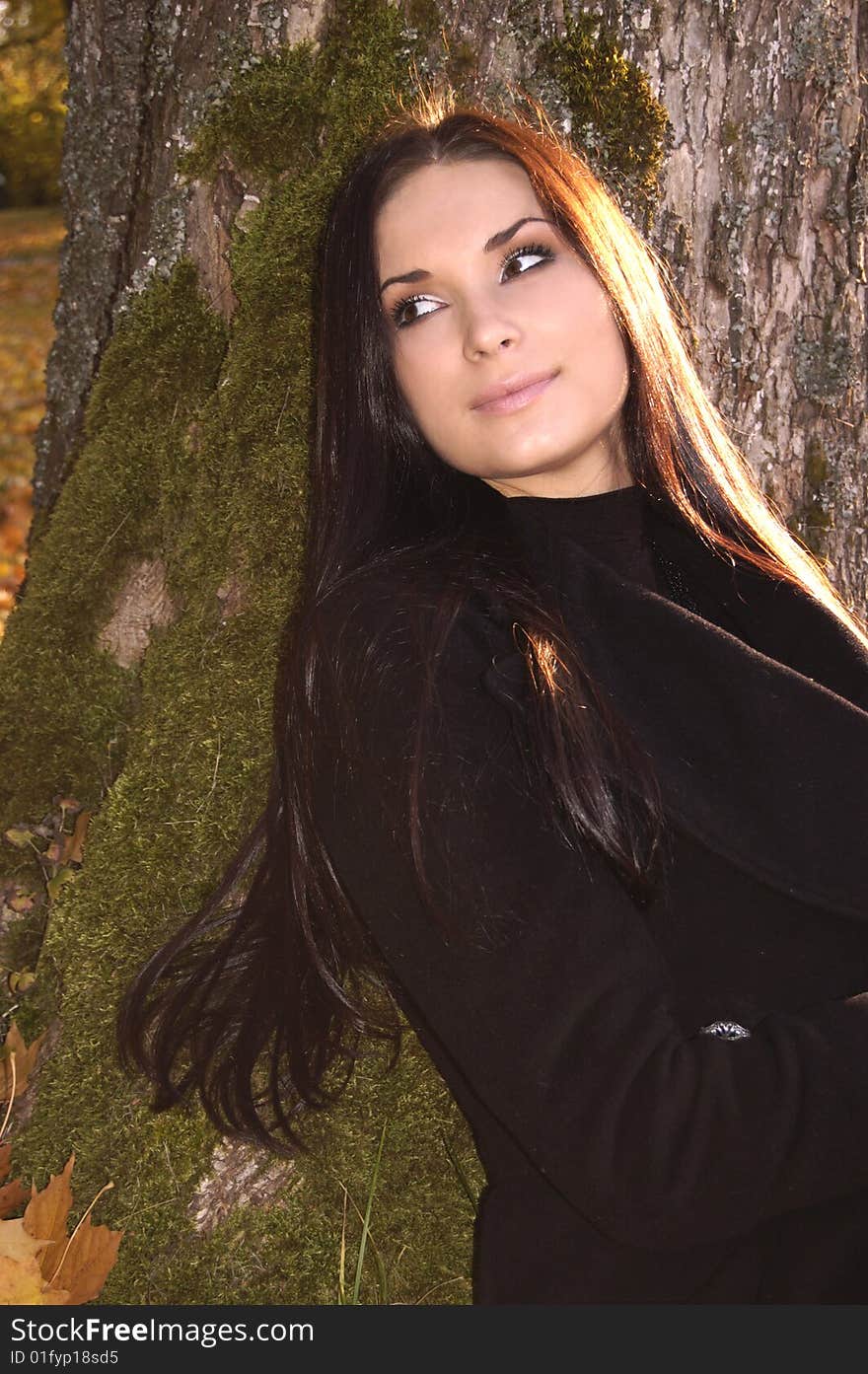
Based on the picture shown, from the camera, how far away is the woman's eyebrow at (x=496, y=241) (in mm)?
1895

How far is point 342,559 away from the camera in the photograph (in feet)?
6.41

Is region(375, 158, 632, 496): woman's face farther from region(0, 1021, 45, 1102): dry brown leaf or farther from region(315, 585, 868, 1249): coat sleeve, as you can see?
region(0, 1021, 45, 1102): dry brown leaf

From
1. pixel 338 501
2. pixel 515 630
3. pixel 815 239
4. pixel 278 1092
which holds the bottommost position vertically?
pixel 278 1092

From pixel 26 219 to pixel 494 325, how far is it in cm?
1942

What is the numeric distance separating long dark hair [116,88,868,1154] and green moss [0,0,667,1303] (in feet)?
0.26

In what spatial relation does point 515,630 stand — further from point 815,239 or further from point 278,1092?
point 815,239

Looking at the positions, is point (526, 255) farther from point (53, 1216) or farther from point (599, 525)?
point (53, 1216)

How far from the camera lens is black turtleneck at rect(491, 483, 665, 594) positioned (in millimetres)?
1997

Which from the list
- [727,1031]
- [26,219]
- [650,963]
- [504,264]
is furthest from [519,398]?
[26,219]

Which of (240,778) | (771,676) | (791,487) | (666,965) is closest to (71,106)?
(240,778)

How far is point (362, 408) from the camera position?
6.61ft

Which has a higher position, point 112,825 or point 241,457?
point 241,457

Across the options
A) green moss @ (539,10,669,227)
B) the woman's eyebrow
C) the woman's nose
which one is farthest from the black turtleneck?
green moss @ (539,10,669,227)

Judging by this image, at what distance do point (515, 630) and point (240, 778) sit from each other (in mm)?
648
